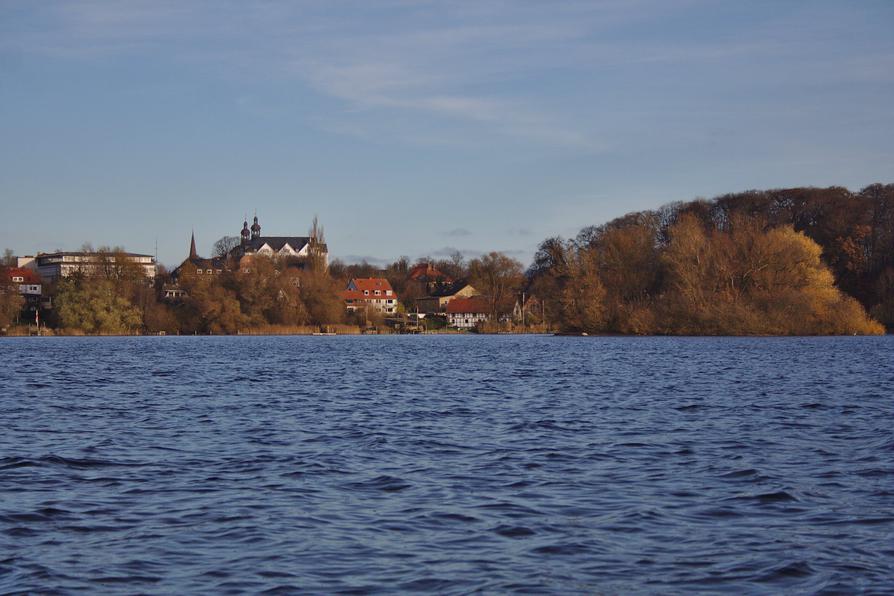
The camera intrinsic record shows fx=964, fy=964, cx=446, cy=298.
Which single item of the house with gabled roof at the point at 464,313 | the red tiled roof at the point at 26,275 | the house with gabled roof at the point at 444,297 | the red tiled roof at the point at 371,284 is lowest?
the house with gabled roof at the point at 464,313

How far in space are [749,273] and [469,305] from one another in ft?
260

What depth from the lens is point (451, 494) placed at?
12102mm

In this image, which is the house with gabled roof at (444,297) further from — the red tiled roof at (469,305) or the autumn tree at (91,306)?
the autumn tree at (91,306)

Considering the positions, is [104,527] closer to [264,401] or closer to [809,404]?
[264,401]

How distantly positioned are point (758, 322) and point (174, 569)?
7929 centimetres

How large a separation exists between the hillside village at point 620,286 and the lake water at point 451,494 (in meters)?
58.1

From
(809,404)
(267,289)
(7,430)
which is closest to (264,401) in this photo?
(7,430)

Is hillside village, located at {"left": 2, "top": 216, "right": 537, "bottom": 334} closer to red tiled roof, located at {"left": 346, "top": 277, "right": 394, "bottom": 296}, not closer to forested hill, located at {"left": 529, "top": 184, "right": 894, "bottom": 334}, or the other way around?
red tiled roof, located at {"left": 346, "top": 277, "right": 394, "bottom": 296}

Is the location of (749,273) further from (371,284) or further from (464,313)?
(371,284)

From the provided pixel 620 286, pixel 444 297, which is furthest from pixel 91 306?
pixel 444 297

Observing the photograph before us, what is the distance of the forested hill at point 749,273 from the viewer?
8188 cm

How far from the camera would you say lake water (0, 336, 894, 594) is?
8.49m

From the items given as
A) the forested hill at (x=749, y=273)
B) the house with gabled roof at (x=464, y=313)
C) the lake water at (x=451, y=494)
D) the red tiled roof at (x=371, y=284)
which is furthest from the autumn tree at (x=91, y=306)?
the lake water at (x=451, y=494)

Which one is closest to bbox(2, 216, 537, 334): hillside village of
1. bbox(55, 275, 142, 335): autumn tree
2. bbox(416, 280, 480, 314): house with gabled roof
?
bbox(55, 275, 142, 335): autumn tree
